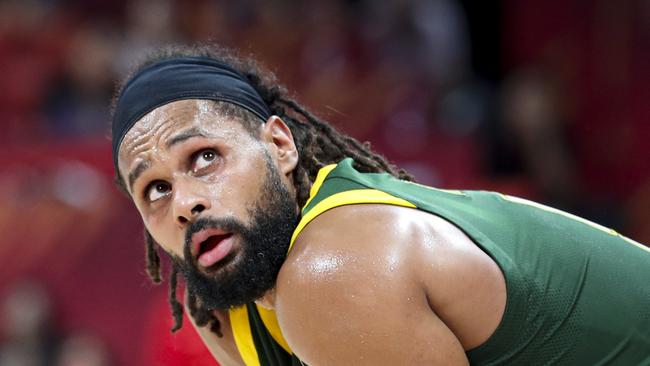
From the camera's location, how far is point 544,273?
2346 millimetres

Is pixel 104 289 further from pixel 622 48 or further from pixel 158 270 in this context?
pixel 622 48

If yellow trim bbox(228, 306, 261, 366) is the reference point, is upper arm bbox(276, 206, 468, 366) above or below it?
above

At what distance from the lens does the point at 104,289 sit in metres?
5.50

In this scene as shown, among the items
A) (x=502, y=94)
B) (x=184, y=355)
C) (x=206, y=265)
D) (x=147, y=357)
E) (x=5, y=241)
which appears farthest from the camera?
(x=502, y=94)

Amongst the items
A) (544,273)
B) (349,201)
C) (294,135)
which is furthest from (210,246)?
(544,273)

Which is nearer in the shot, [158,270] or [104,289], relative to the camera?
[158,270]

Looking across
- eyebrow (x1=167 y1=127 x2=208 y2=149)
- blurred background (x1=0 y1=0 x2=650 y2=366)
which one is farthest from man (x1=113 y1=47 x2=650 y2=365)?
blurred background (x1=0 y1=0 x2=650 y2=366)

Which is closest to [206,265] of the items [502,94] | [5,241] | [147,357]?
[147,357]

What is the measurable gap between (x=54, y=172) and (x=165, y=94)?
3.29m

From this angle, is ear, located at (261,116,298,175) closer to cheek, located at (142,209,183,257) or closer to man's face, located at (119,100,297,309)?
man's face, located at (119,100,297,309)

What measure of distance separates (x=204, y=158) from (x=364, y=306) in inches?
26.2

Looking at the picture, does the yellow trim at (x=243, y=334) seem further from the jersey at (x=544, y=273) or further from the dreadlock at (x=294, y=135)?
the jersey at (x=544, y=273)

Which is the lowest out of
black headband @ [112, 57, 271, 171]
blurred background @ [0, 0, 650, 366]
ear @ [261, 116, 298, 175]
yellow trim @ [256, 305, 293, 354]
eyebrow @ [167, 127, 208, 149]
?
blurred background @ [0, 0, 650, 366]

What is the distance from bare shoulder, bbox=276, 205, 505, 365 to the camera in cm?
209
